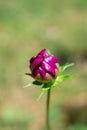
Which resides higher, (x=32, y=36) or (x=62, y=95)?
(x=32, y=36)

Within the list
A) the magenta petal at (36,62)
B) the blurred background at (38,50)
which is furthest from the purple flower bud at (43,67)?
the blurred background at (38,50)

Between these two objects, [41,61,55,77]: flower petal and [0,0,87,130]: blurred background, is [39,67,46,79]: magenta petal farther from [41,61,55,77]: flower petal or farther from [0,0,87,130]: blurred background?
[0,0,87,130]: blurred background

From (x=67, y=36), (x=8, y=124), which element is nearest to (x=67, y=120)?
(x=8, y=124)

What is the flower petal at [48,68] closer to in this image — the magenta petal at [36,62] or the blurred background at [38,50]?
the magenta petal at [36,62]

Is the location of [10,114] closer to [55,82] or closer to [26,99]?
[26,99]

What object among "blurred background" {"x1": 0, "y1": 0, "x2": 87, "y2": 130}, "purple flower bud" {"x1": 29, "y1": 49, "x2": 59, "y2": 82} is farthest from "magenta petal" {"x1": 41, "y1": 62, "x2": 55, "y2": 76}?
"blurred background" {"x1": 0, "y1": 0, "x2": 87, "y2": 130}

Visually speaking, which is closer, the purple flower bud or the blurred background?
the purple flower bud
